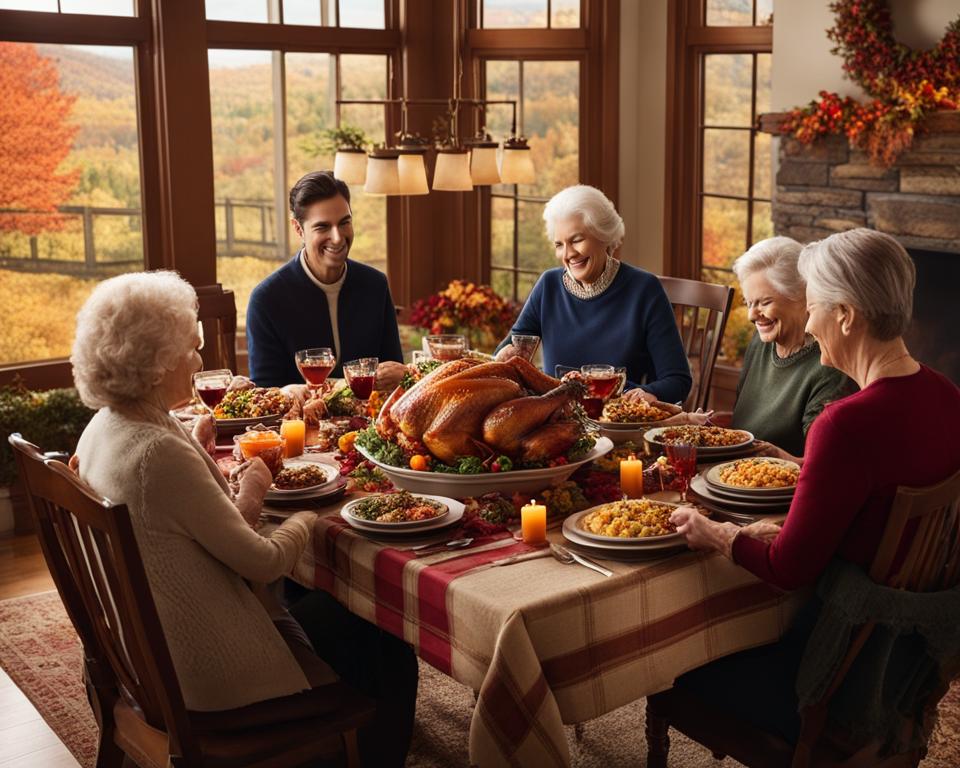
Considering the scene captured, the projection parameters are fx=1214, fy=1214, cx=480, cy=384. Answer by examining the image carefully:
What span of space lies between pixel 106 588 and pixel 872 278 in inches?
54.5

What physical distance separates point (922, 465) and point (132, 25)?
12.8ft

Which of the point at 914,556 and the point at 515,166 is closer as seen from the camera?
the point at 914,556

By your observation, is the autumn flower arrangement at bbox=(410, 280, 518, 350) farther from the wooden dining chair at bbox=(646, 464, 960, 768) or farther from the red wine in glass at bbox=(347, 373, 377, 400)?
the wooden dining chair at bbox=(646, 464, 960, 768)

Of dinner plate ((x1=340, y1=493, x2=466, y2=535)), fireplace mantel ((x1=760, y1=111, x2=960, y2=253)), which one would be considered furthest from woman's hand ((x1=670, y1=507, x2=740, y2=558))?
fireplace mantel ((x1=760, y1=111, x2=960, y2=253))

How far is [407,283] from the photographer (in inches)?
236

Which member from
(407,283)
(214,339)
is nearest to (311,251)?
(214,339)

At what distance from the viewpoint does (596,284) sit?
3.62m

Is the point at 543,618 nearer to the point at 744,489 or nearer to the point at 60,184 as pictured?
the point at 744,489

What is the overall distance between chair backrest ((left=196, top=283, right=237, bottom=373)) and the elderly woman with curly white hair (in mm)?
1666

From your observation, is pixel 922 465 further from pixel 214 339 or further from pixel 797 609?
pixel 214 339

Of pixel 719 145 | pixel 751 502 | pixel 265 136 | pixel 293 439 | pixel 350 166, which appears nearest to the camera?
pixel 751 502

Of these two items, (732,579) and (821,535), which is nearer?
(821,535)

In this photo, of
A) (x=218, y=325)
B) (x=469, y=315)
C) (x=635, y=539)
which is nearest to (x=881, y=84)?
(x=469, y=315)

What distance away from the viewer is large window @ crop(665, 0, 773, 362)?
5469mm
